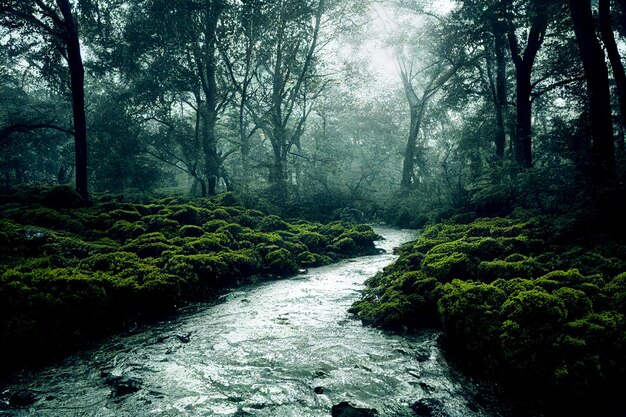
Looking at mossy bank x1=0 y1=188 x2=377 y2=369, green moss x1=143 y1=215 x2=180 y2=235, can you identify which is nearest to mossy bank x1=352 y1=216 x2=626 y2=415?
mossy bank x1=0 y1=188 x2=377 y2=369

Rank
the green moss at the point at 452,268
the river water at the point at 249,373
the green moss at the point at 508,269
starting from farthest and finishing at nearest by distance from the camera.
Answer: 1. the green moss at the point at 452,268
2. the green moss at the point at 508,269
3. the river water at the point at 249,373

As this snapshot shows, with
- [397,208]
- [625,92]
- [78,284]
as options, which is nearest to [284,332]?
[78,284]

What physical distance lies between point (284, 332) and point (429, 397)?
2.95 meters

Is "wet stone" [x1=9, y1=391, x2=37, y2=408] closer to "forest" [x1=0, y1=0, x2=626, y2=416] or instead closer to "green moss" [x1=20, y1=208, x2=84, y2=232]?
"forest" [x1=0, y1=0, x2=626, y2=416]

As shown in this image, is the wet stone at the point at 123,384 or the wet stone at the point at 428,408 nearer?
the wet stone at the point at 428,408

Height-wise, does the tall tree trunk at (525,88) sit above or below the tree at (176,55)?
below

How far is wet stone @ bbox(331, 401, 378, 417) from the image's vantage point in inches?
164

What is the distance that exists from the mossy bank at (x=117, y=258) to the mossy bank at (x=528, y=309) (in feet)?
13.7

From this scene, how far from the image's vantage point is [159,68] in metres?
22.3

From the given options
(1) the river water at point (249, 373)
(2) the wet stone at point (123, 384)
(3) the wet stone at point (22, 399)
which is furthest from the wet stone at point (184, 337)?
(3) the wet stone at point (22, 399)

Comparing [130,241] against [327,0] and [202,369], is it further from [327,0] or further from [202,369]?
[327,0]

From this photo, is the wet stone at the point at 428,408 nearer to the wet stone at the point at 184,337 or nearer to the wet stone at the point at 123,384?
the wet stone at the point at 123,384

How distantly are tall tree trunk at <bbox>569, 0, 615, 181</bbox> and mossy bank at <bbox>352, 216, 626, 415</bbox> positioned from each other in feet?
7.86

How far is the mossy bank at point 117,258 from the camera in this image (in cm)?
594
